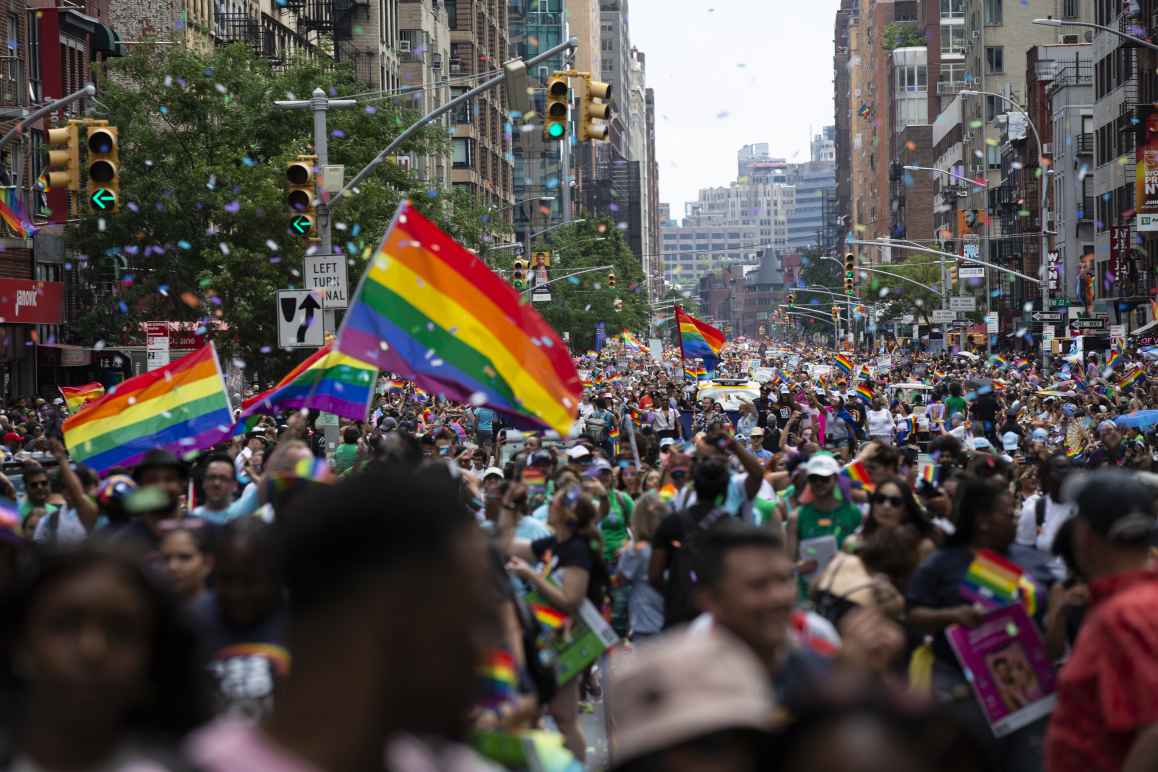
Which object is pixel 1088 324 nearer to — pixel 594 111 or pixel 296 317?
pixel 296 317

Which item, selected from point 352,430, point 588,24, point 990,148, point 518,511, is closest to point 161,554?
point 518,511

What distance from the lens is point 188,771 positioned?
2.67 meters

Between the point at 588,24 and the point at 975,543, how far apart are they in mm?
189777

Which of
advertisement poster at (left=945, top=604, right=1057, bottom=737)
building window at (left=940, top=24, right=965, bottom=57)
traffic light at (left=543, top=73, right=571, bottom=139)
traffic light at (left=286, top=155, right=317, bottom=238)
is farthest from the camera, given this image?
building window at (left=940, top=24, right=965, bottom=57)

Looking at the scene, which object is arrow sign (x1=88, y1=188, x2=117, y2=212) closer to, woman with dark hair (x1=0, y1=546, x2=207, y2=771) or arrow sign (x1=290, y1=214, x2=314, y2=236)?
arrow sign (x1=290, y1=214, x2=314, y2=236)

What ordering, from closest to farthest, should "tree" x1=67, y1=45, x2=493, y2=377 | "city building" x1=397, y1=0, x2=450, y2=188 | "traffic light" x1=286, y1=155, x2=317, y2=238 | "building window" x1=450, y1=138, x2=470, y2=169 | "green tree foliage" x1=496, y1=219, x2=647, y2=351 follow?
"traffic light" x1=286, y1=155, x2=317, y2=238, "tree" x1=67, y1=45, x2=493, y2=377, "green tree foliage" x1=496, y1=219, x2=647, y2=351, "city building" x1=397, y1=0, x2=450, y2=188, "building window" x1=450, y1=138, x2=470, y2=169

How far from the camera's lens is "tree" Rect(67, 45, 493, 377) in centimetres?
3491

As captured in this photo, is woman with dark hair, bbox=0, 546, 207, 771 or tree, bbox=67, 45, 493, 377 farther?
tree, bbox=67, 45, 493, 377

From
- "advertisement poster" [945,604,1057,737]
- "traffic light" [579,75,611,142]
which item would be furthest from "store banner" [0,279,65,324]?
"advertisement poster" [945,604,1057,737]

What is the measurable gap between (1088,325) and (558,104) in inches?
1267

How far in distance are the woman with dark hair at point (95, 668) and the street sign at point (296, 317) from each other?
60.9ft

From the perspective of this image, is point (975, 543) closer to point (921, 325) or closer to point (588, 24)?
point (921, 325)

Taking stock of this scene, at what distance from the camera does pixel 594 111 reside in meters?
20.0

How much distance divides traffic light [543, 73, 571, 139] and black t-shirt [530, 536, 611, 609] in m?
10.8
